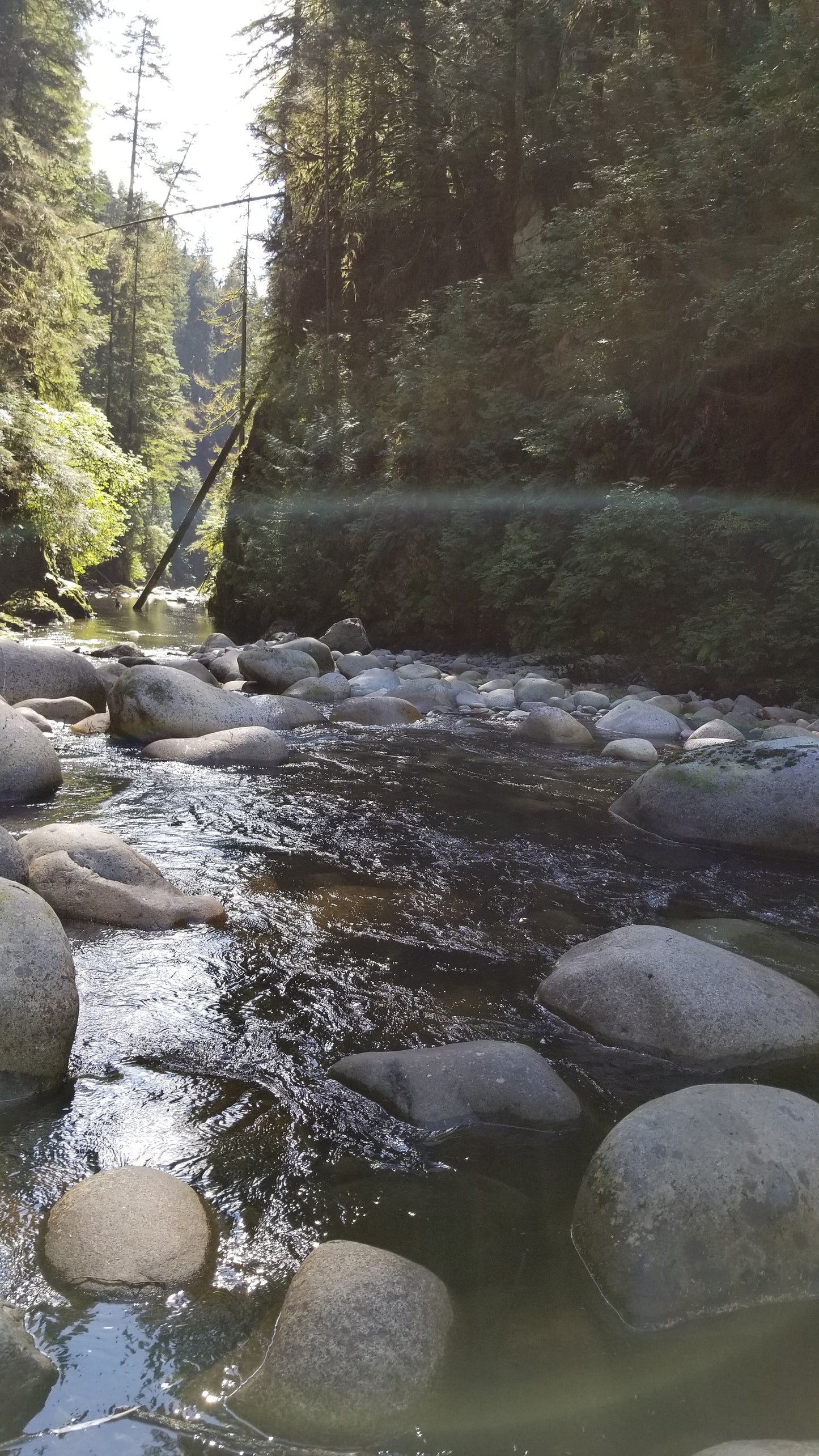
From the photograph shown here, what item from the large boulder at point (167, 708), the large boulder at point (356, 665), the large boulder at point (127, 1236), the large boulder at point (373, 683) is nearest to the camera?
the large boulder at point (127, 1236)

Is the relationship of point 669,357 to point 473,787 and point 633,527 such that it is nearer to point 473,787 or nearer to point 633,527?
point 633,527

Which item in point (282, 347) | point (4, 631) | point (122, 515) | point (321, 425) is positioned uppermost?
point (282, 347)

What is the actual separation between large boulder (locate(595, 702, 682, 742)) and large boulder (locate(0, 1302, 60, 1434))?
8152mm

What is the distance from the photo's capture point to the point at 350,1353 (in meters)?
2.07

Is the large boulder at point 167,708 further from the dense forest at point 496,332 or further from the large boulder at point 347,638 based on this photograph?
the large boulder at point 347,638

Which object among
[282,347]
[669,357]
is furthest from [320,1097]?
[282,347]

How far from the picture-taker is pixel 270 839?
19.1 feet

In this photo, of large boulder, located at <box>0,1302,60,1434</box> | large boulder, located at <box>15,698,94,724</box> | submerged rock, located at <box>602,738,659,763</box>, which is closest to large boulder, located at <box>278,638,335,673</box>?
large boulder, located at <box>15,698,94,724</box>

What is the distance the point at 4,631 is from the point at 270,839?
11.5 m

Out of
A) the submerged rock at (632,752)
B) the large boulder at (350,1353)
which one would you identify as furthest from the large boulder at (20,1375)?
the submerged rock at (632,752)

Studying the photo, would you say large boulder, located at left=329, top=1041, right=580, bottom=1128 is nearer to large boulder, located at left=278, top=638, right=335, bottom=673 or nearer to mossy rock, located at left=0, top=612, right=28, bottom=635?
large boulder, located at left=278, top=638, right=335, bottom=673

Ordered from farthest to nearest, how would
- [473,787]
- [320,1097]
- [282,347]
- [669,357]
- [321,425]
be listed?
[282,347] < [321,425] < [669,357] < [473,787] < [320,1097]

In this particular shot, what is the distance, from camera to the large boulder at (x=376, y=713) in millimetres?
9930

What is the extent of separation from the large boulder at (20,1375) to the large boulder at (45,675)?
798cm
